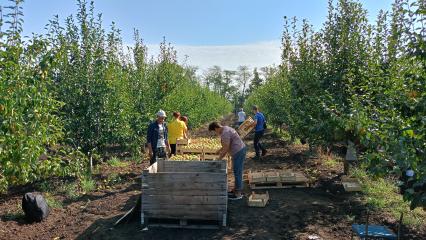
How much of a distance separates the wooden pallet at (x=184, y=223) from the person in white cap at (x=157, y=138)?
299cm

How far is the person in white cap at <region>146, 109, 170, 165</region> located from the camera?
9781mm

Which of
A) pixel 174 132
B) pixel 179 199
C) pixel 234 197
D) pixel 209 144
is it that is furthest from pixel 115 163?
pixel 179 199

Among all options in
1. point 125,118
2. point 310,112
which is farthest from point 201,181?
point 125,118

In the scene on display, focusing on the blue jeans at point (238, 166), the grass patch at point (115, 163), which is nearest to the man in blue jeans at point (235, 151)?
the blue jeans at point (238, 166)

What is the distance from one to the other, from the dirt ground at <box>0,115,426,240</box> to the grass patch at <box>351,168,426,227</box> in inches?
9.5

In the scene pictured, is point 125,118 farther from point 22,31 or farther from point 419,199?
point 419,199

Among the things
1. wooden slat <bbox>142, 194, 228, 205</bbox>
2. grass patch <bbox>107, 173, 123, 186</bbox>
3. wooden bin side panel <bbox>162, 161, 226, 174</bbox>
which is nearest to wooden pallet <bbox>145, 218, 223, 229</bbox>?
wooden slat <bbox>142, 194, 228, 205</bbox>

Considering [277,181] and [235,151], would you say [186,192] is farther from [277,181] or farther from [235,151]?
[277,181]

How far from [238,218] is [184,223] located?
40.6 inches

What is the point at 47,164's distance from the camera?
612cm

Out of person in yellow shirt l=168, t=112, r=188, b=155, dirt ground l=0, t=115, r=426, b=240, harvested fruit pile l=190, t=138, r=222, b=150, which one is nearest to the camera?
dirt ground l=0, t=115, r=426, b=240

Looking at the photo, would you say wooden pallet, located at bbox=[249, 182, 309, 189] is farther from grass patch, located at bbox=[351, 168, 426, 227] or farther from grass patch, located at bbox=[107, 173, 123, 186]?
grass patch, located at bbox=[107, 173, 123, 186]

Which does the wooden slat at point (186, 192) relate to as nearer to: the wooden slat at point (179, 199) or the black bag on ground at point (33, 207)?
the wooden slat at point (179, 199)

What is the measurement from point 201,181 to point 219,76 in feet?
316
